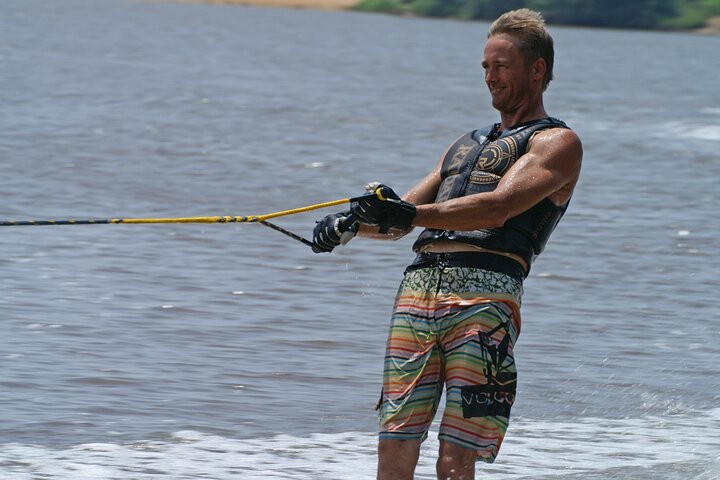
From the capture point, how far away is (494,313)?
4316 mm

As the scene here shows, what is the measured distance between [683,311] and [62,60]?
2815cm

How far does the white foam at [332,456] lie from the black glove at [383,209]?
6.38ft

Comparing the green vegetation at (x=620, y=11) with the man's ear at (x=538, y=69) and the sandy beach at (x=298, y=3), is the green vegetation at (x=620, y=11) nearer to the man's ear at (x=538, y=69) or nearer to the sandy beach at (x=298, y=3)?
the sandy beach at (x=298, y=3)

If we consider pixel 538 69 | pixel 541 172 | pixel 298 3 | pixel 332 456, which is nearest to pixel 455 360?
pixel 541 172

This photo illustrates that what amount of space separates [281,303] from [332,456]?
334 cm

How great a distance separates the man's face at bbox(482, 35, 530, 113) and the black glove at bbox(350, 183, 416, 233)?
543 mm

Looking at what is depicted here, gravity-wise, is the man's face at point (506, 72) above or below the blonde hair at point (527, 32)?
below

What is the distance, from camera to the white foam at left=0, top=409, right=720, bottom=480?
18.9ft

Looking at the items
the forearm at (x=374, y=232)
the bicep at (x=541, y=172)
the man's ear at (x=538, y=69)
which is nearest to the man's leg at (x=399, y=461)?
the forearm at (x=374, y=232)

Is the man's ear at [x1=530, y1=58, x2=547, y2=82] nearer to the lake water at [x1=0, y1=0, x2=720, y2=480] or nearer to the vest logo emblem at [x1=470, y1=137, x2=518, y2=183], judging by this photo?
the vest logo emblem at [x1=470, y1=137, x2=518, y2=183]

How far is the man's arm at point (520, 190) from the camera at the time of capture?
4184mm

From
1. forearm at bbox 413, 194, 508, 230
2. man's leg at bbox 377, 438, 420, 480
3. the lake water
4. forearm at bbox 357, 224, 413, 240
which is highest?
forearm at bbox 413, 194, 508, 230

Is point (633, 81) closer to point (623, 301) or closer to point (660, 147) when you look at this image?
point (660, 147)

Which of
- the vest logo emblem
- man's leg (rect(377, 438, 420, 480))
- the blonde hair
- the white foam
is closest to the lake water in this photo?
the white foam
